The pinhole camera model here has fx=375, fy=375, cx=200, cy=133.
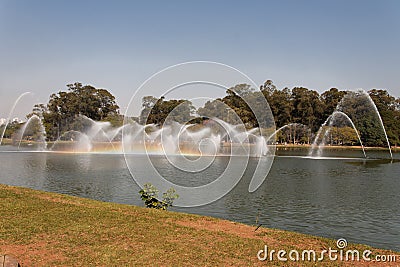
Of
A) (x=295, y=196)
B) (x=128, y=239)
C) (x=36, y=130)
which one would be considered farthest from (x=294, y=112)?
(x=128, y=239)

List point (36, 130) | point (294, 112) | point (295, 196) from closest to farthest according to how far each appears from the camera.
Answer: point (295, 196), point (36, 130), point (294, 112)

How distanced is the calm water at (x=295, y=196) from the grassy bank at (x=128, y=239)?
11.9ft

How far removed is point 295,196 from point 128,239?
11.1 m

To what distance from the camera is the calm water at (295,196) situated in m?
12.1

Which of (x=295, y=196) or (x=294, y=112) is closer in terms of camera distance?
(x=295, y=196)

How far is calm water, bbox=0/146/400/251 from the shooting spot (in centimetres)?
1209

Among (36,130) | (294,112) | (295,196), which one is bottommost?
(295,196)

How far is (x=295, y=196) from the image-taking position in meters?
17.1

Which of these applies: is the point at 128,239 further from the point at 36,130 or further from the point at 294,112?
the point at 294,112

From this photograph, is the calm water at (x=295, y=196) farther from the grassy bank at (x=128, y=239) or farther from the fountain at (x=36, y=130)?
the fountain at (x=36, y=130)

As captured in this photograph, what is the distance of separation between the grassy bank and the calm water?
3.64 m

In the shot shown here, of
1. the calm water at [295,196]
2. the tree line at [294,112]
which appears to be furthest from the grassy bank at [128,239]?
the tree line at [294,112]

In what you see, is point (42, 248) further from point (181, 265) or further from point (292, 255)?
point (292, 255)

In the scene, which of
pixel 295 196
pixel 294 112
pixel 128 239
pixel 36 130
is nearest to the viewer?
pixel 128 239
